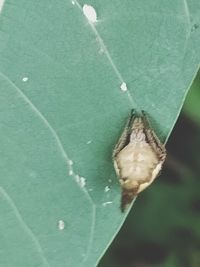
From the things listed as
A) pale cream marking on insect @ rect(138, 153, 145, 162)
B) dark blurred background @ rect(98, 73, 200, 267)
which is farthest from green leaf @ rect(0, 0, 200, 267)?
dark blurred background @ rect(98, 73, 200, 267)

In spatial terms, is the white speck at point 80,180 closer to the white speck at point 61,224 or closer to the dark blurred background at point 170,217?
the white speck at point 61,224

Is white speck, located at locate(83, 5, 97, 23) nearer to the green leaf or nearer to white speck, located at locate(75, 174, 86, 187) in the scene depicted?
the green leaf

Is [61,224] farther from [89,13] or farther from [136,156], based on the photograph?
[89,13]

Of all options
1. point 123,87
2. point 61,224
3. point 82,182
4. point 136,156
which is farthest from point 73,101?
point 136,156

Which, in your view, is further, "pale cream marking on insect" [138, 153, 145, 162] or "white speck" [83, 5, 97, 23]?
"pale cream marking on insect" [138, 153, 145, 162]

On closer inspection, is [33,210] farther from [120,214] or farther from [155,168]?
[155,168]

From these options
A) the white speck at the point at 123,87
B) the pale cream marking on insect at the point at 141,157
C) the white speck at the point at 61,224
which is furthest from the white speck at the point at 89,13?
the pale cream marking on insect at the point at 141,157
